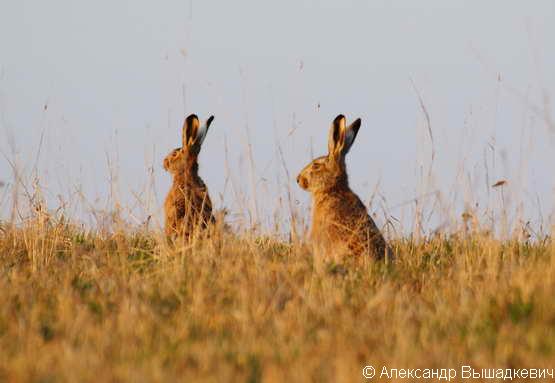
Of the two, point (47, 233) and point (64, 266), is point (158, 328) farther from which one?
point (47, 233)

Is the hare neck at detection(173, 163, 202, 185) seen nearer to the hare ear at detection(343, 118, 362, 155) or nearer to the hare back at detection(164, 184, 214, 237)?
the hare back at detection(164, 184, 214, 237)

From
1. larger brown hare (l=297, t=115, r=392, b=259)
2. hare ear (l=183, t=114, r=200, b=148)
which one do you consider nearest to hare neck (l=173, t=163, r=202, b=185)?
hare ear (l=183, t=114, r=200, b=148)

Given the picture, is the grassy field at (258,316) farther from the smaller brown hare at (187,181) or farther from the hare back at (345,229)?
the smaller brown hare at (187,181)

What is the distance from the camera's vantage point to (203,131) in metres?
9.74

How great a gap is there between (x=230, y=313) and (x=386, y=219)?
146 inches

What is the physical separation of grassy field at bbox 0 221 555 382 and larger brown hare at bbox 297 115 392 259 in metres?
0.28

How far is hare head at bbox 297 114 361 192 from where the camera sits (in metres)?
8.48

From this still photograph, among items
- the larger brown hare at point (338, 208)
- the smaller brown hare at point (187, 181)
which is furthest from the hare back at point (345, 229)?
the smaller brown hare at point (187, 181)

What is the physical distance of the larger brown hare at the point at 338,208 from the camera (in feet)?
25.3

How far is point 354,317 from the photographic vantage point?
5441 mm

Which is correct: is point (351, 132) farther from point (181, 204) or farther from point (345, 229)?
point (181, 204)

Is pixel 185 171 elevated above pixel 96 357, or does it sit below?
above

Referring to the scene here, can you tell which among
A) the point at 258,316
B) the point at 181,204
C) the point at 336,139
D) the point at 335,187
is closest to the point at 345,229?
the point at 335,187

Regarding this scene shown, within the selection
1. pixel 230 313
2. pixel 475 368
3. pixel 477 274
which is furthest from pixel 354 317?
pixel 477 274
